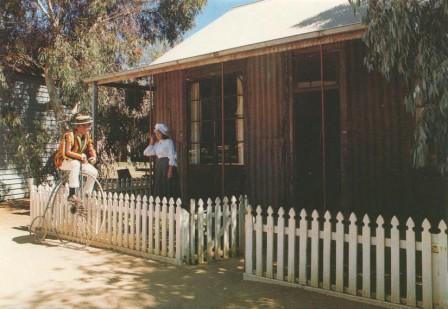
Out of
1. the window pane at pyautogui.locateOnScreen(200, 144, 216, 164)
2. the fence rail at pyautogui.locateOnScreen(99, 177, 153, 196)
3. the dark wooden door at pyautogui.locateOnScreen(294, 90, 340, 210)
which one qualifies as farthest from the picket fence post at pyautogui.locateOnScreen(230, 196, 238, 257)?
the fence rail at pyautogui.locateOnScreen(99, 177, 153, 196)

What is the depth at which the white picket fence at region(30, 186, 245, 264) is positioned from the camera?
21.5 ft

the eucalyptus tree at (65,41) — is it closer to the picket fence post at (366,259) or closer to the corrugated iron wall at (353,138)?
the corrugated iron wall at (353,138)

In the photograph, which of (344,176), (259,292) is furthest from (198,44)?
(259,292)

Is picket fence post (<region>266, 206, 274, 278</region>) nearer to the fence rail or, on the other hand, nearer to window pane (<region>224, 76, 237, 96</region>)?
window pane (<region>224, 76, 237, 96</region>)

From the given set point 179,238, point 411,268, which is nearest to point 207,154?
point 179,238

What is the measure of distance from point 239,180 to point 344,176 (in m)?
2.44

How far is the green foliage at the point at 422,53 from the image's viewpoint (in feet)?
14.0

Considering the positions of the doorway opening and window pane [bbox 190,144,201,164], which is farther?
window pane [bbox 190,144,201,164]

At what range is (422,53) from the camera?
4.40 m

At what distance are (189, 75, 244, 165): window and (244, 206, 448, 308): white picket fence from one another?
3.42m

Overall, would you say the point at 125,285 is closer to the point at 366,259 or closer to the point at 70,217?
the point at 366,259

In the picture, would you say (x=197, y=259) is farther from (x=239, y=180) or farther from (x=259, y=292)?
(x=239, y=180)

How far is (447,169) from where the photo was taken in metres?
4.52

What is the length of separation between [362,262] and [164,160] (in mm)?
5115
